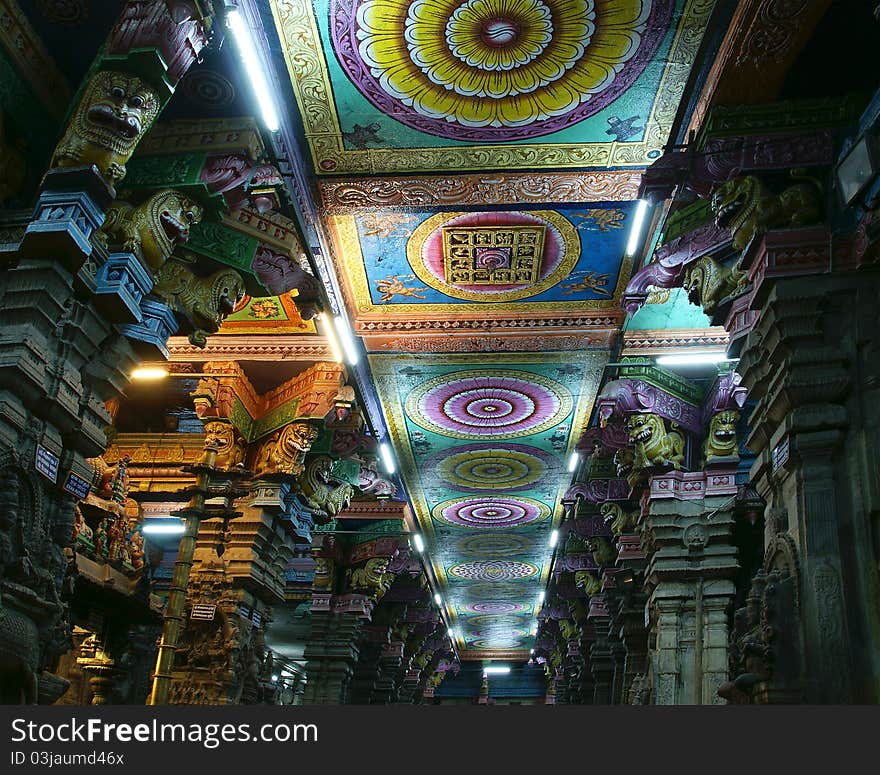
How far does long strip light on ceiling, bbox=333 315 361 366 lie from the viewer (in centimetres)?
972

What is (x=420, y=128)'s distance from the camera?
7188mm

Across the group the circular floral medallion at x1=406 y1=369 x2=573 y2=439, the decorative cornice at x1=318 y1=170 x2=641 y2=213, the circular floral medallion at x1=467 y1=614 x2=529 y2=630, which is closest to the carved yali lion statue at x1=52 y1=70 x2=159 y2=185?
the decorative cornice at x1=318 y1=170 x2=641 y2=213

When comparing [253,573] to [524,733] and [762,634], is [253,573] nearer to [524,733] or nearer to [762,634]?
[762,634]

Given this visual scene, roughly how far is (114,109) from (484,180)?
11.9 feet

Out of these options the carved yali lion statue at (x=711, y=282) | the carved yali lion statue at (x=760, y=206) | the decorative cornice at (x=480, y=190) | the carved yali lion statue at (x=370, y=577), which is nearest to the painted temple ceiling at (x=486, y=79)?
the decorative cornice at (x=480, y=190)

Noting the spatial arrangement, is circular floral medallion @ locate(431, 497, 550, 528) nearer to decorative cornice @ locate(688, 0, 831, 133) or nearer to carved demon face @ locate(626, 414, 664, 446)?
carved demon face @ locate(626, 414, 664, 446)

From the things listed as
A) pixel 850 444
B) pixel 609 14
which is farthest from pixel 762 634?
pixel 609 14

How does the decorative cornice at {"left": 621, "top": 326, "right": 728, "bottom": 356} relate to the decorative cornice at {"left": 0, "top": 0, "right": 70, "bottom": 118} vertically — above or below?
above

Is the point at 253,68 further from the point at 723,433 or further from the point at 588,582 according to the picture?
the point at 588,582

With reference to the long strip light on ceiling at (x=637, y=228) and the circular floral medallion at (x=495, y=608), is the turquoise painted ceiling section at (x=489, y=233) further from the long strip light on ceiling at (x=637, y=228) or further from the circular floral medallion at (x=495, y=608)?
the circular floral medallion at (x=495, y=608)

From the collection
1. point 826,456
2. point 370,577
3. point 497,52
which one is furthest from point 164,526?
point 826,456

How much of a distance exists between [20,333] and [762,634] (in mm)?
4590

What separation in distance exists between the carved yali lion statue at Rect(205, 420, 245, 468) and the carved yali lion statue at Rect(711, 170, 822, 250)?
632 centimetres

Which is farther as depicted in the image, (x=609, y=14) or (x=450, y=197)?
(x=450, y=197)
